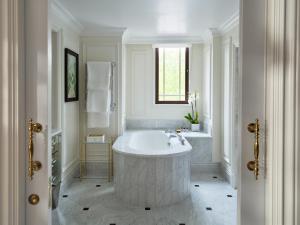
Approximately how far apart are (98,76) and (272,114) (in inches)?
143

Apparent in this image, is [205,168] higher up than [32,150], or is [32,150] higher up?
[32,150]

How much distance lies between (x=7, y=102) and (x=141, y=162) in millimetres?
2360

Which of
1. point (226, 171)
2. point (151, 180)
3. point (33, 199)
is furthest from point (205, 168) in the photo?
point (33, 199)

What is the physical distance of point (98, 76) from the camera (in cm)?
449

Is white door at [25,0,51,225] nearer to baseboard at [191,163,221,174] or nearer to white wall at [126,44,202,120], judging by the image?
baseboard at [191,163,221,174]

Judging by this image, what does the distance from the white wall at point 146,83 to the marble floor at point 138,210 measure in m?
1.77

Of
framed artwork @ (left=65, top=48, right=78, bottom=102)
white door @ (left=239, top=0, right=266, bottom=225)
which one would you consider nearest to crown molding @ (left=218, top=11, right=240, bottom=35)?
framed artwork @ (left=65, top=48, right=78, bottom=102)

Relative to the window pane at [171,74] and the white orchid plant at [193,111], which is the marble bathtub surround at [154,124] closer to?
the white orchid plant at [193,111]

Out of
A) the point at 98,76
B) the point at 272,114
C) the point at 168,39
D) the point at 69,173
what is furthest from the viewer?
the point at 168,39

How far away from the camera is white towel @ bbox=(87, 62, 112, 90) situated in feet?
14.7

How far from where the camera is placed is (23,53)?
1187mm

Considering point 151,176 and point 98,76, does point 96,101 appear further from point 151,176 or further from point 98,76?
point 151,176

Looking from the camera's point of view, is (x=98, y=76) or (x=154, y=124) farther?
(x=154, y=124)

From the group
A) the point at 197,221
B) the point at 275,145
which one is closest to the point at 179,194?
the point at 197,221
